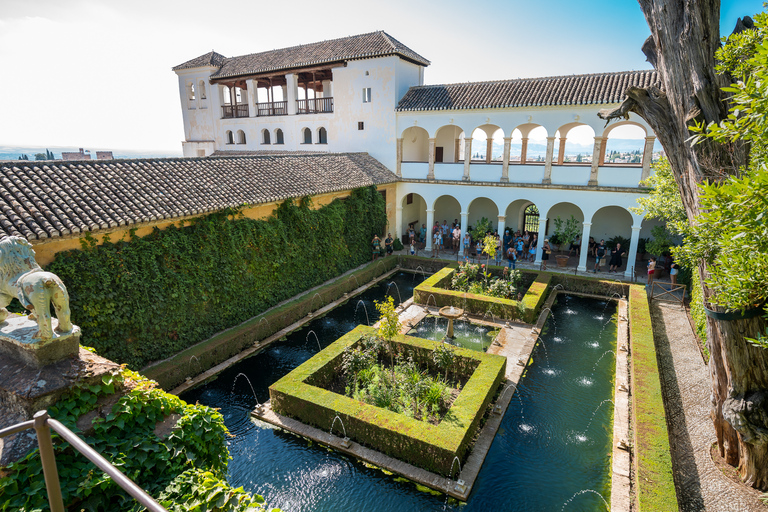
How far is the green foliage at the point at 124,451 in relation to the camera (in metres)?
3.73

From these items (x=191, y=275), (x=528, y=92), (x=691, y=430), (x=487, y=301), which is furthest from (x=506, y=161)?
(x=191, y=275)

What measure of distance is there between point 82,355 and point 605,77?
20436 mm

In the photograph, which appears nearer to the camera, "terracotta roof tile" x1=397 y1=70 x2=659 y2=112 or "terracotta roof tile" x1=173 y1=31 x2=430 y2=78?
"terracotta roof tile" x1=397 y1=70 x2=659 y2=112

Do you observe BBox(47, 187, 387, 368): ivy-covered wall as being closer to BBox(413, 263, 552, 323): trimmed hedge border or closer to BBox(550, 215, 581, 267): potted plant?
BBox(413, 263, 552, 323): trimmed hedge border

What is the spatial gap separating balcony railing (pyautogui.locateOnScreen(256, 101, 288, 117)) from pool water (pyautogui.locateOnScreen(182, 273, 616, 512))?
61.9 feet

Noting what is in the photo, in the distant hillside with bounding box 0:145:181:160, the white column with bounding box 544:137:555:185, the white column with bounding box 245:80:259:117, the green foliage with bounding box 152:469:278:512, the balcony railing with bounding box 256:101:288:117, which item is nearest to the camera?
the green foliage with bounding box 152:469:278:512

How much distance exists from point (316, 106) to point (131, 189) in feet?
54.1

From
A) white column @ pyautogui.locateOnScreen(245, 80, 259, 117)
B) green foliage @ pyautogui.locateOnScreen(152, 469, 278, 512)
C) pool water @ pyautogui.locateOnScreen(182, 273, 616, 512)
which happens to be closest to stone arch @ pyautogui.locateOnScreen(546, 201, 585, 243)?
pool water @ pyautogui.locateOnScreen(182, 273, 616, 512)

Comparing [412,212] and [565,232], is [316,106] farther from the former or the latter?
[565,232]

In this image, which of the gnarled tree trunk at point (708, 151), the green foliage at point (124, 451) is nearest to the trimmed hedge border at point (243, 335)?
the green foliage at point (124, 451)

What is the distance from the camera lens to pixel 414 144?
25.0m

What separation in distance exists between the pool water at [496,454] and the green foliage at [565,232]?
10.2 m

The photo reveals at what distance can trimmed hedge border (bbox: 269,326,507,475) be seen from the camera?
7.39 m

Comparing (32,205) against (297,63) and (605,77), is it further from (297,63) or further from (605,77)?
(605,77)
